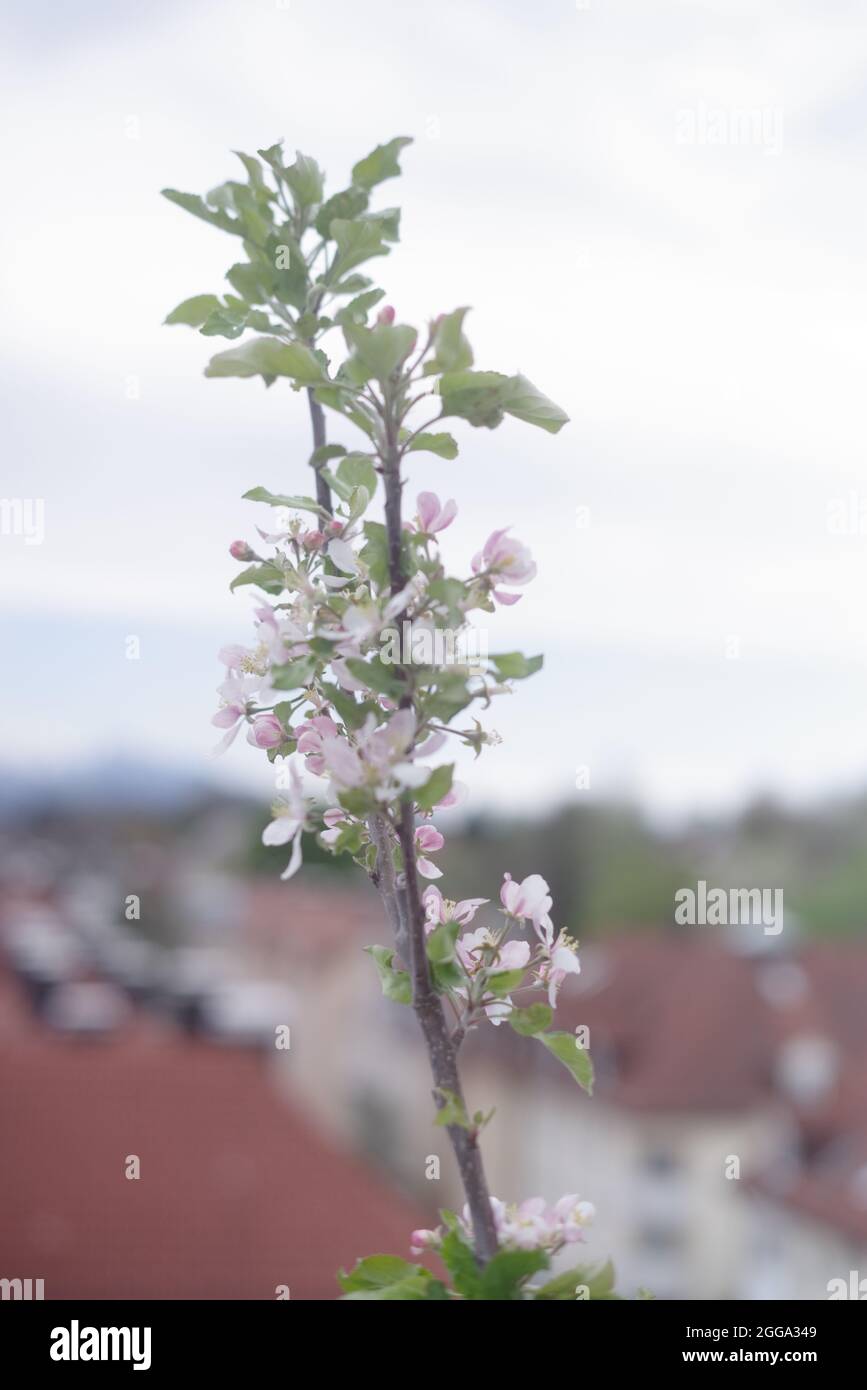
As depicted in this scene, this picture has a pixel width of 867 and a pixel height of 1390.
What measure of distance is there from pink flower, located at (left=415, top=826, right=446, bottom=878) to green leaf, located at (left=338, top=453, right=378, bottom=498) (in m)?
0.26

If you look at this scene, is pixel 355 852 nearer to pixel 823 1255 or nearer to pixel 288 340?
pixel 288 340

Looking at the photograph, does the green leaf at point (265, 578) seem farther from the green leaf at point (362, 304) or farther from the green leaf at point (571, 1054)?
the green leaf at point (571, 1054)

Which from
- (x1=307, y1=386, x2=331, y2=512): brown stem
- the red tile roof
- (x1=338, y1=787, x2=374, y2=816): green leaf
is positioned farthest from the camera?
the red tile roof

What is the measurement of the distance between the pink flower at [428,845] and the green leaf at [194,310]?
0.42 meters

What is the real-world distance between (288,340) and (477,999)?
49 cm

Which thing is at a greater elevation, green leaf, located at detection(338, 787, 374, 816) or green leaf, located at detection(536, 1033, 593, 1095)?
green leaf, located at detection(338, 787, 374, 816)

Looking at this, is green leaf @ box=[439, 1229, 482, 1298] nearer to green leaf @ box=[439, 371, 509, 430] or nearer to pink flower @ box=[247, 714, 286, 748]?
pink flower @ box=[247, 714, 286, 748]

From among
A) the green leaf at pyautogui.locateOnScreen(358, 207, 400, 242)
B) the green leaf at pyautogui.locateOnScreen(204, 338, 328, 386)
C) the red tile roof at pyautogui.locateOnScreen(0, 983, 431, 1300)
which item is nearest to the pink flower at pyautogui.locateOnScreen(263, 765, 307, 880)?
the green leaf at pyautogui.locateOnScreen(204, 338, 328, 386)

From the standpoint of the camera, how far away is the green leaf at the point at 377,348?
95cm

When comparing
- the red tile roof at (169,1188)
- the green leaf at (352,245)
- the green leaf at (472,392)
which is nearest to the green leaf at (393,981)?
the green leaf at (472,392)

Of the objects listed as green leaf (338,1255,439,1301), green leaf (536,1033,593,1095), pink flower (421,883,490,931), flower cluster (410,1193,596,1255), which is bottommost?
green leaf (338,1255,439,1301)

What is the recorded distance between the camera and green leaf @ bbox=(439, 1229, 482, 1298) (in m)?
1.00

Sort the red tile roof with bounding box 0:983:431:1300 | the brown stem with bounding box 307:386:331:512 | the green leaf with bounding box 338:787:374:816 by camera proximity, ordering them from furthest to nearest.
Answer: the red tile roof with bounding box 0:983:431:1300 < the brown stem with bounding box 307:386:331:512 < the green leaf with bounding box 338:787:374:816

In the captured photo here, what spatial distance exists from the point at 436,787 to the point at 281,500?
0.26m
